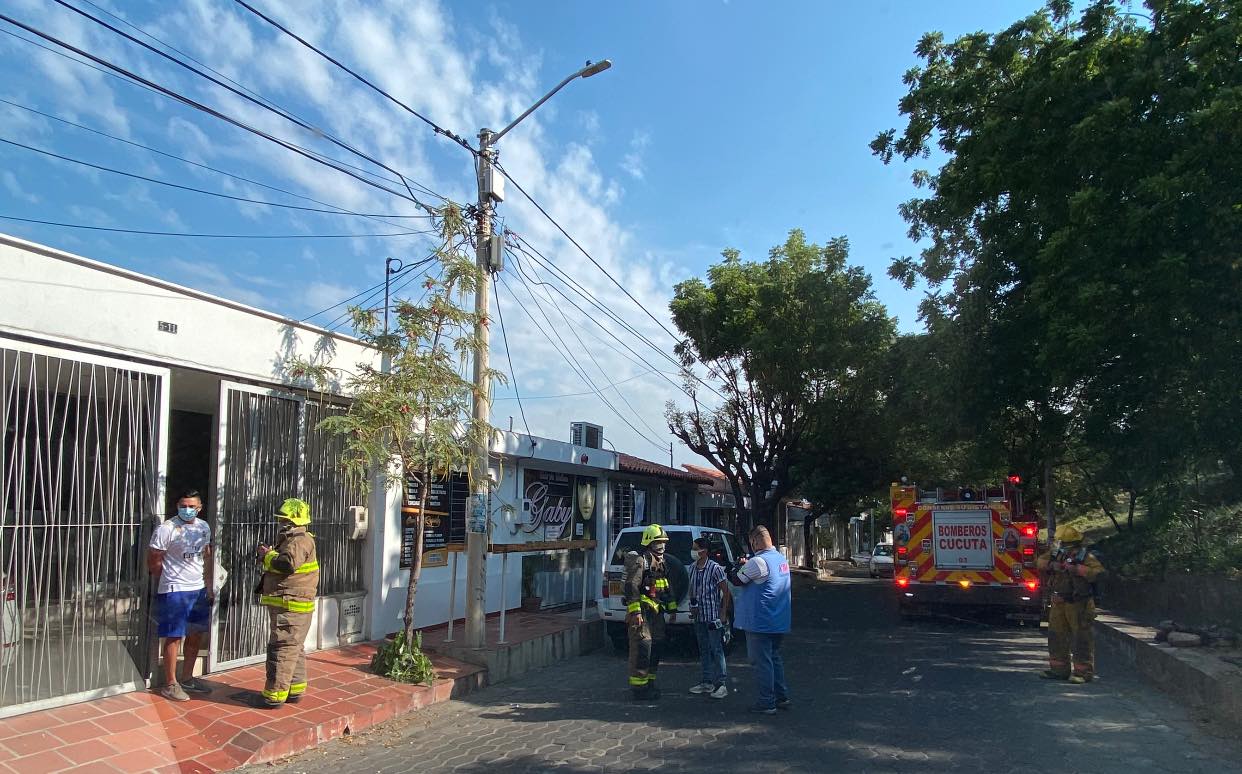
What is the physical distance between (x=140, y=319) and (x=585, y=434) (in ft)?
37.5

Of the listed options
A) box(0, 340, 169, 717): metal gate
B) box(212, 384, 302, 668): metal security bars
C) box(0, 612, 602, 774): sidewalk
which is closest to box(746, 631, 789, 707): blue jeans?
box(0, 612, 602, 774): sidewalk

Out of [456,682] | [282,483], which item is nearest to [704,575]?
[456,682]

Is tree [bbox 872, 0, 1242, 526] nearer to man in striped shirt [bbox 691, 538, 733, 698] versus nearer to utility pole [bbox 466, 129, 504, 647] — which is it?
man in striped shirt [bbox 691, 538, 733, 698]

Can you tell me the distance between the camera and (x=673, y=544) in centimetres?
1131

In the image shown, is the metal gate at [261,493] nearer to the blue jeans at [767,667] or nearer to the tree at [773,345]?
the blue jeans at [767,667]

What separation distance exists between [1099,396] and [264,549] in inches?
390

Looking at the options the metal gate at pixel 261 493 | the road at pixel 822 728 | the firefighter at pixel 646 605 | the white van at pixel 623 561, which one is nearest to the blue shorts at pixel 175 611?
the metal gate at pixel 261 493

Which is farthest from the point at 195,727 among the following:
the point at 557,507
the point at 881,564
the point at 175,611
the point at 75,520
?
the point at 881,564

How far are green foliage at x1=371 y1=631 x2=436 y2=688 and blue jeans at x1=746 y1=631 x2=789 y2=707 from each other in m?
3.22

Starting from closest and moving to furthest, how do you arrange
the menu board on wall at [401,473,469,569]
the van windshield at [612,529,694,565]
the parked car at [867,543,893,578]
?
the menu board on wall at [401,473,469,569] < the van windshield at [612,529,694,565] < the parked car at [867,543,893,578]

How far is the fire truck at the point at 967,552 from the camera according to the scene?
13.5 metres

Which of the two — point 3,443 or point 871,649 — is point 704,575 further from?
point 3,443

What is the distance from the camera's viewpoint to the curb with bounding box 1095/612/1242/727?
6863mm

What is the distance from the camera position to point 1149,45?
8.35 metres
